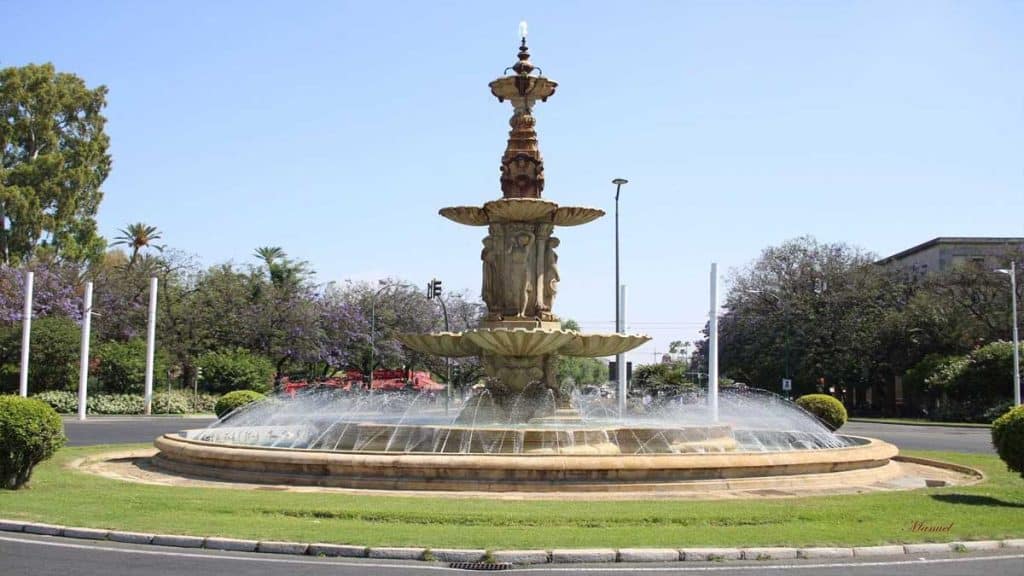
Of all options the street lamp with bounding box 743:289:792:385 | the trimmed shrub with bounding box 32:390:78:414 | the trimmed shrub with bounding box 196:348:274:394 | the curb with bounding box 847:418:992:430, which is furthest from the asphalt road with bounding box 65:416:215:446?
the street lamp with bounding box 743:289:792:385

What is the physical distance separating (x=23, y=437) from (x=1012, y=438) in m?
13.8

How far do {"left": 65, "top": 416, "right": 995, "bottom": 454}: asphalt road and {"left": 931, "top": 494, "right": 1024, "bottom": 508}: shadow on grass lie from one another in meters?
11.9

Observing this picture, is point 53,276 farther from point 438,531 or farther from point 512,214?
point 438,531

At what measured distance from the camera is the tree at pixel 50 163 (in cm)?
5500

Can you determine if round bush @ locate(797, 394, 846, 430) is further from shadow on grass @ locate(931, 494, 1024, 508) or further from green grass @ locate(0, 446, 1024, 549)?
shadow on grass @ locate(931, 494, 1024, 508)

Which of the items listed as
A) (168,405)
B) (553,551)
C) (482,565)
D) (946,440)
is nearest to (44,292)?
(168,405)

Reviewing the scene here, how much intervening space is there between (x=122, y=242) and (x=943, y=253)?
5804cm

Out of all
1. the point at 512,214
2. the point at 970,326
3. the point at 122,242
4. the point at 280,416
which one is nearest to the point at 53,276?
the point at 122,242

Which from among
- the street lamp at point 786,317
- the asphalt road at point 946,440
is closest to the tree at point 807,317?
the street lamp at point 786,317

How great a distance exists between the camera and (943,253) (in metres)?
67.9

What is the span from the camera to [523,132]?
20281mm

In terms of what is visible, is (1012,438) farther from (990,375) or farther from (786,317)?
(786,317)

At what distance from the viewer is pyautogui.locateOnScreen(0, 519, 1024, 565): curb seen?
916 cm

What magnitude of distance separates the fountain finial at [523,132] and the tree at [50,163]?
4297cm
